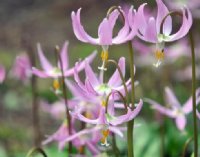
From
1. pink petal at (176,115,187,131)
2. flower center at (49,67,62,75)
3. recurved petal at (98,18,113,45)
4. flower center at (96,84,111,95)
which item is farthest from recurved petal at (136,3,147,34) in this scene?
pink petal at (176,115,187,131)

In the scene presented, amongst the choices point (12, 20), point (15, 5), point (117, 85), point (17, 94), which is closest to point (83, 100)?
point (117, 85)

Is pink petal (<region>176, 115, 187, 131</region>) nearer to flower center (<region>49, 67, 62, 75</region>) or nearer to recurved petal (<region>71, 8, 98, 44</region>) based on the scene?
flower center (<region>49, 67, 62, 75</region>)

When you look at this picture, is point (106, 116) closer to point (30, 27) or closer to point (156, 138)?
point (156, 138)

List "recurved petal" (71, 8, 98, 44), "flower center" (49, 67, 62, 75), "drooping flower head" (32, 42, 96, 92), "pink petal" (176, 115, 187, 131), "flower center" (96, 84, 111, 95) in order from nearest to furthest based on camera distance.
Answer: "recurved petal" (71, 8, 98, 44)
"flower center" (96, 84, 111, 95)
"drooping flower head" (32, 42, 96, 92)
"flower center" (49, 67, 62, 75)
"pink petal" (176, 115, 187, 131)

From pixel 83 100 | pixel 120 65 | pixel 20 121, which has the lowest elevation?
pixel 20 121

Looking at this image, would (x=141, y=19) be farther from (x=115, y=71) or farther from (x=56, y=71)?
(x=56, y=71)

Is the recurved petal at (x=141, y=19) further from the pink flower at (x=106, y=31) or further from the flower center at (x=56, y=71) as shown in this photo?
the flower center at (x=56, y=71)

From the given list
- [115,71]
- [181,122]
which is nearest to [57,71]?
[115,71]

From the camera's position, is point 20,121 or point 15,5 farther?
point 15,5
